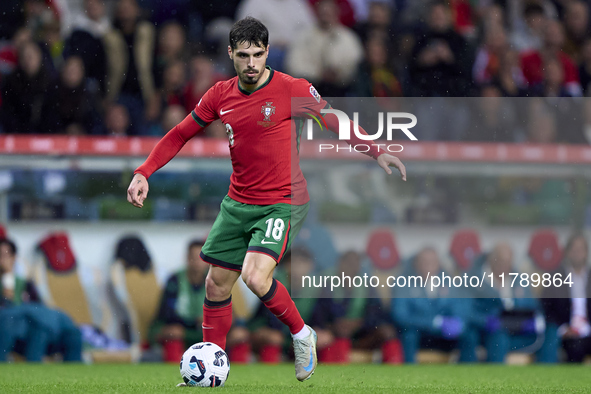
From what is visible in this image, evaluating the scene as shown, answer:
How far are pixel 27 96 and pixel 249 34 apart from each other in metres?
3.79

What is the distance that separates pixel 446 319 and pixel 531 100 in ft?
7.53

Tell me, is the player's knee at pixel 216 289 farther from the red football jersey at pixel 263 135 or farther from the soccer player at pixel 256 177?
the red football jersey at pixel 263 135

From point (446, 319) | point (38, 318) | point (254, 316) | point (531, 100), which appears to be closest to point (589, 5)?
point (531, 100)

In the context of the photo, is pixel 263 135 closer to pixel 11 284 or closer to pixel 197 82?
pixel 11 284

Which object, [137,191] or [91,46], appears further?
[91,46]

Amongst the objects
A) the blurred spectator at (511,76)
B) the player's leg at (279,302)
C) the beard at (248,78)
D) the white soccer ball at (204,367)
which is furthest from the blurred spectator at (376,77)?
the white soccer ball at (204,367)

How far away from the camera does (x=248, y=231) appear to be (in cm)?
476

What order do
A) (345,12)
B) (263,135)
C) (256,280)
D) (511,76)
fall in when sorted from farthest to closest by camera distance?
(345,12)
(511,76)
(263,135)
(256,280)

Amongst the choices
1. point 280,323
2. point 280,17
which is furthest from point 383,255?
point 280,17

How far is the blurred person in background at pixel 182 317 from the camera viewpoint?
6973 mm

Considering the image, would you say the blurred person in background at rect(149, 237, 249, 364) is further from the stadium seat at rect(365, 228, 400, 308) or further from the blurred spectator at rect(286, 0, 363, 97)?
the blurred spectator at rect(286, 0, 363, 97)

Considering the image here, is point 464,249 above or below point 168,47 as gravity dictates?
below

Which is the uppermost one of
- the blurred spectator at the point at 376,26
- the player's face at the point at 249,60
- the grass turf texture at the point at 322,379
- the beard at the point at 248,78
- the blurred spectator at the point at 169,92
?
the blurred spectator at the point at 376,26

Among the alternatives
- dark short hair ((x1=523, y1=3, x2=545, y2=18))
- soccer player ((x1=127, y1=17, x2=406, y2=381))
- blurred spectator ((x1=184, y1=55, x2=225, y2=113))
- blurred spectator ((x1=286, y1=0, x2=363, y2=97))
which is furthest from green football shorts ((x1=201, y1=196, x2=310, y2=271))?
dark short hair ((x1=523, y1=3, x2=545, y2=18))
